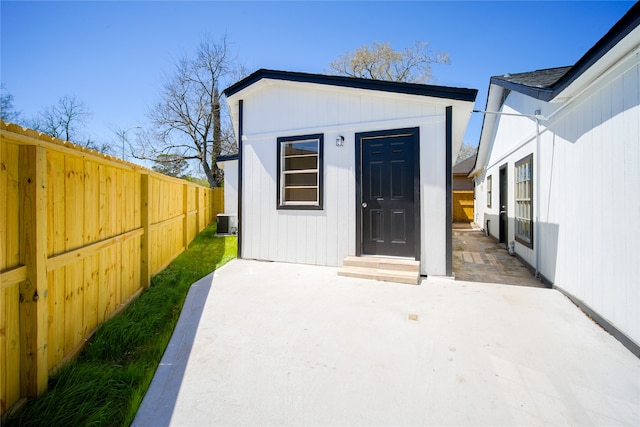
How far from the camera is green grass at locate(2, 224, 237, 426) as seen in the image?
1.48m

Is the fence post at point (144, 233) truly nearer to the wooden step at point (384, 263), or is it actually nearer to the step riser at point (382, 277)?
the step riser at point (382, 277)

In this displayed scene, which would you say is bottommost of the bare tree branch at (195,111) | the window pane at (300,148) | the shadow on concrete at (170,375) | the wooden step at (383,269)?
the shadow on concrete at (170,375)

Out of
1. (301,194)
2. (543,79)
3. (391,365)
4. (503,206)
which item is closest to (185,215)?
(301,194)

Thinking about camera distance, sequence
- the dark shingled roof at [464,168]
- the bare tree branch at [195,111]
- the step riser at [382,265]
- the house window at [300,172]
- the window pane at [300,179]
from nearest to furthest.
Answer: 1. the step riser at [382,265]
2. the house window at [300,172]
3. the window pane at [300,179]
4. the dark shingled roof at [464,168]
5. the bare tree branch at [195,111]

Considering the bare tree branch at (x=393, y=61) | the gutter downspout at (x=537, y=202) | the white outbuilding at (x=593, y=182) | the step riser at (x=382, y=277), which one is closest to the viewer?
the white outbuilding at (x=593, y=182)

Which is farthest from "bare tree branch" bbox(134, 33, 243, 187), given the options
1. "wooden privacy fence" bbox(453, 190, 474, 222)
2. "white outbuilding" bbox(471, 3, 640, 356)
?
"white outbuilding" bbox(471, 3, 640, 356)

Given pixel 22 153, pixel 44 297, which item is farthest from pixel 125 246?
pixel 22 153

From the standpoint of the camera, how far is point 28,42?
691 cm

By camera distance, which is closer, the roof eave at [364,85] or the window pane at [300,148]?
the roof eave at [364,85]

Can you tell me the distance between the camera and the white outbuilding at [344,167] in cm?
418

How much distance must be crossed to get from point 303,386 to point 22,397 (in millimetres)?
1571

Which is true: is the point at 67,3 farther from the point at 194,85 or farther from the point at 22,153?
the point at 194,85

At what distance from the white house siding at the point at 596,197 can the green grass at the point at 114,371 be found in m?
3.69

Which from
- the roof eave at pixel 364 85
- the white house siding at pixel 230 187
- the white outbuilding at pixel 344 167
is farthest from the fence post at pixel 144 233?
the white house siding at pixel 230 187
